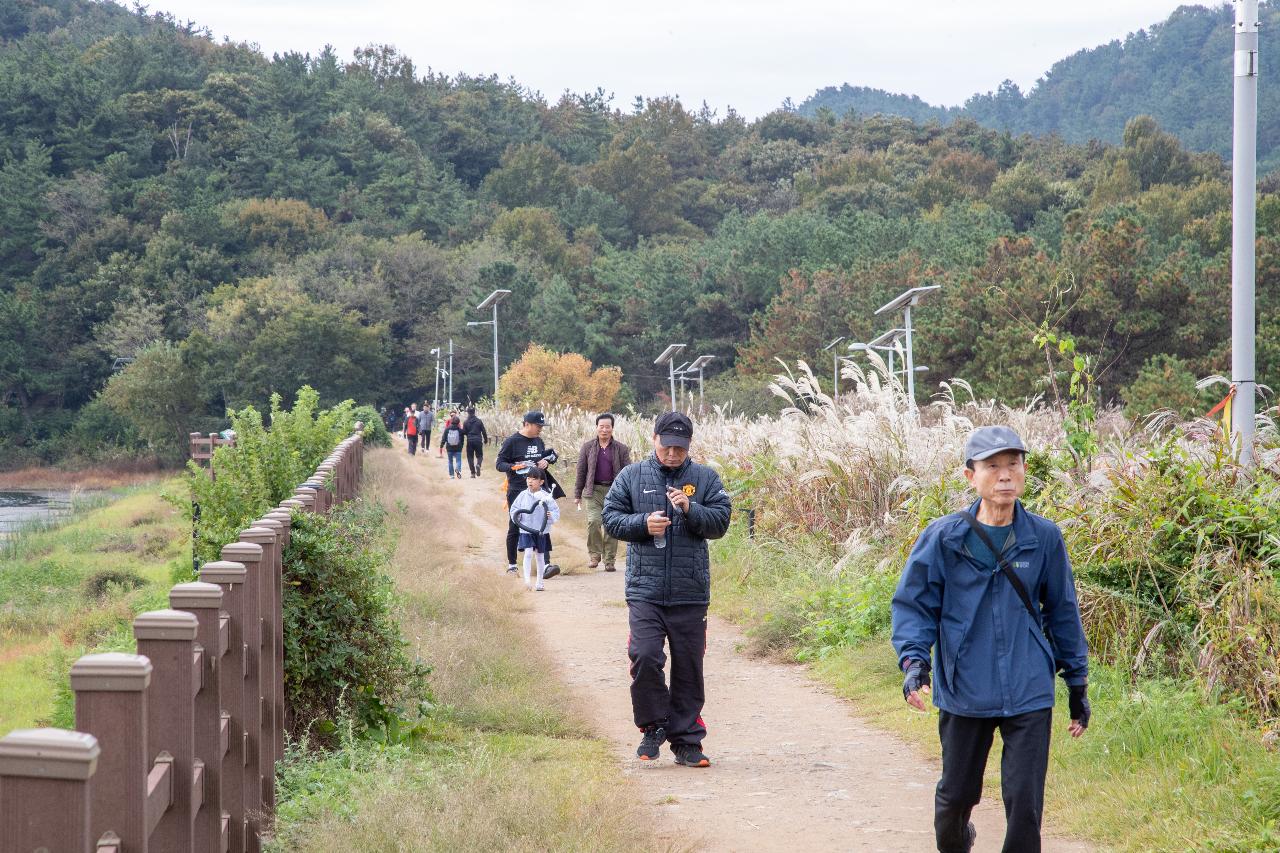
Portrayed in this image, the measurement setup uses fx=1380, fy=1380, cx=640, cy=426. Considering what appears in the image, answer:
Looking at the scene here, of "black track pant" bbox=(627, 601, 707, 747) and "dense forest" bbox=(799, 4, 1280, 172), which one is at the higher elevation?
"dense forest" bbox=(799, 4, 1280, 172)

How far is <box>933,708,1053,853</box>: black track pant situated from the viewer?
475 centimetres

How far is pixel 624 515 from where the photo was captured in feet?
24.7

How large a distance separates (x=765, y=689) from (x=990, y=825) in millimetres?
3661

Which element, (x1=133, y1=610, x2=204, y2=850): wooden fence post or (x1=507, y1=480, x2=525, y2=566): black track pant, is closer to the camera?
(x1=133, y1=610, x2=204, y2=850): wooden fence post

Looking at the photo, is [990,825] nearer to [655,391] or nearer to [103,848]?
[103,848]

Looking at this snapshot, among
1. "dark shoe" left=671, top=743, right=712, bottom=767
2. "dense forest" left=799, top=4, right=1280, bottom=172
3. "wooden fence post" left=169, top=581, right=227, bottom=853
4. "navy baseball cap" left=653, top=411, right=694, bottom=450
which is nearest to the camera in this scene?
"wooden fence post" left=169, top=581, right=227, bottom=853

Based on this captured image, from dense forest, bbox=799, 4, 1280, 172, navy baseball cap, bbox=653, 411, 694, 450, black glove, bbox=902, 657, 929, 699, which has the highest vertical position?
dense forest, bbox=799, 4, 1280, 172

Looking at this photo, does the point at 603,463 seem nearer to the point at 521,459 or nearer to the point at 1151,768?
the point at 521,459

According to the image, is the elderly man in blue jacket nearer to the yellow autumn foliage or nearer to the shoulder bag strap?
the shoulder bag strap

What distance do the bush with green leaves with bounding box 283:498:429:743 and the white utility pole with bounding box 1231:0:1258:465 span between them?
5168 mm

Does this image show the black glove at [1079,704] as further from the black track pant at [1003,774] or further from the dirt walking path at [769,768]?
the dirt walking path at [769,768]

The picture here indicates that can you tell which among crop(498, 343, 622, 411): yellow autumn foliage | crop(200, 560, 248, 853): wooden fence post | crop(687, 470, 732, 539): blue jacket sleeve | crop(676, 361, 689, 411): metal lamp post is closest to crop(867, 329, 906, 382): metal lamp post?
crop(687, 470, 732, 539): blue jacket sleeve

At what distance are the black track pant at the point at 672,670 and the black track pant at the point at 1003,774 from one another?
2.45m

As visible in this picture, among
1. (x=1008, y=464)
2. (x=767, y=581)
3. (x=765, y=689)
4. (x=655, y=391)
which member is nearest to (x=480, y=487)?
(x=767, y=581)
